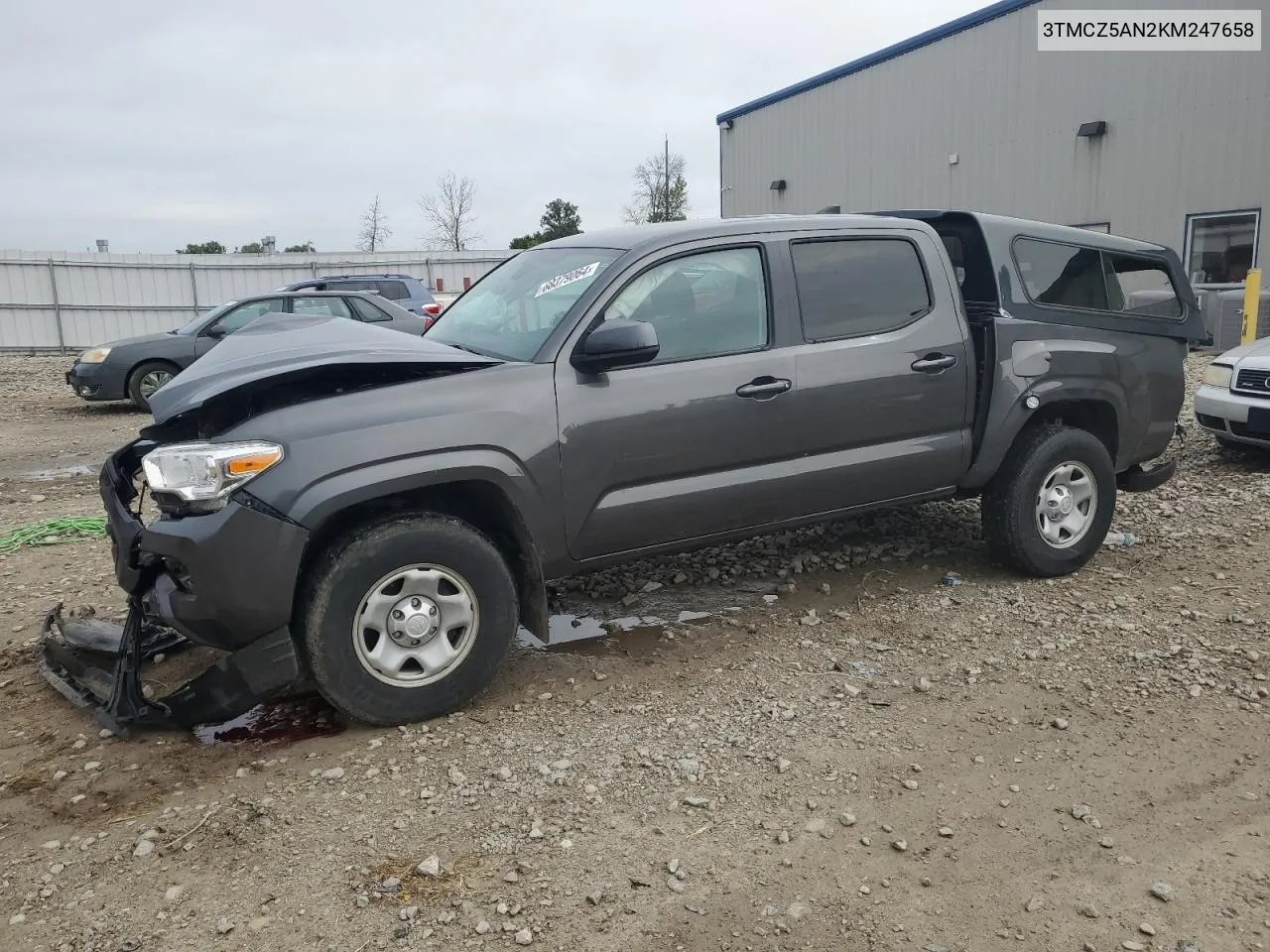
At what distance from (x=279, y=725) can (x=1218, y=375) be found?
748 centimetres

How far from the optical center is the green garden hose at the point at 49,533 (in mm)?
6219

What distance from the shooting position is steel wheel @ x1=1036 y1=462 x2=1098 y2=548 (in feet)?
17.2

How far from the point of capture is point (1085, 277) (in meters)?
5.38

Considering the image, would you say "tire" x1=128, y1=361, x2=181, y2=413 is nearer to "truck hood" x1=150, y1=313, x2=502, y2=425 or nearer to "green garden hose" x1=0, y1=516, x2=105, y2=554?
"green garden hose" x1=0, y1=516, x2=105, y2=554

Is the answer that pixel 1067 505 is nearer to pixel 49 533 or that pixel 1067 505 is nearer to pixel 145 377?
pixel 49 533

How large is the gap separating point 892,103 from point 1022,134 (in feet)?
11.4

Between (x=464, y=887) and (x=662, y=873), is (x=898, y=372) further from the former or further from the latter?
(x=464, y=887)

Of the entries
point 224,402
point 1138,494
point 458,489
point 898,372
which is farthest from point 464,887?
point 1138,494

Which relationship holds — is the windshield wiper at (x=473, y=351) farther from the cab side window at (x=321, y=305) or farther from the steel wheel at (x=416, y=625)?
the cab side window at (x=321, y=305)

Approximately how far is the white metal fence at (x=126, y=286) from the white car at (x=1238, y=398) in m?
20.6

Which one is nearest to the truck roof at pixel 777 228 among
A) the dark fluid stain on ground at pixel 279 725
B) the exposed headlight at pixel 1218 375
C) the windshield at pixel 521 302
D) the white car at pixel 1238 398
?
the windshield at pixel 521 302

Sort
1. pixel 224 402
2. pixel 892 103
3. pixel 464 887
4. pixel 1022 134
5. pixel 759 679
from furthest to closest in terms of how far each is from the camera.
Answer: pixel 892 103 < pixel 1022 134 < pixel 759 679 < pixel 224 402 < pixel 464 887

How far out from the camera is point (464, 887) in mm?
2822

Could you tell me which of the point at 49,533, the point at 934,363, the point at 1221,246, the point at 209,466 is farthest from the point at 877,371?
the point at 1221,246
